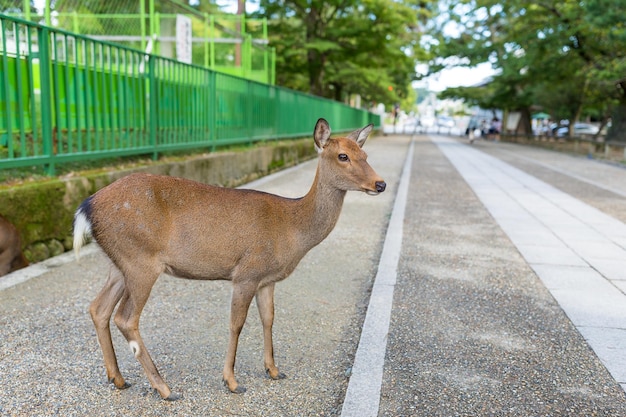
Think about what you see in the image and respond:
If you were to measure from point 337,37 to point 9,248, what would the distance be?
20849mm

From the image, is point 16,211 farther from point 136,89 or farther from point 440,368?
point 440,368

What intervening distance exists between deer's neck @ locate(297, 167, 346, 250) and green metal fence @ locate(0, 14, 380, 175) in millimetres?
3413

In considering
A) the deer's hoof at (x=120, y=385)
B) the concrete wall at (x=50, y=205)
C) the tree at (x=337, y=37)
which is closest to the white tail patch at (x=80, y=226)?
the deer's hoof at (x=120, y=385)

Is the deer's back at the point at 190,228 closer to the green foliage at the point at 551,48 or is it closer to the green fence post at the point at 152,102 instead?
the green fence post at the point at 152,102

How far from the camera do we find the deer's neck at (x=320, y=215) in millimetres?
3121

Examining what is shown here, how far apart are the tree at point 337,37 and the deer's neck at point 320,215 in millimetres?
19929

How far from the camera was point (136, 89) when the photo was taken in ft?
24.2

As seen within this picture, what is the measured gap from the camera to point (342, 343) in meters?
3.68

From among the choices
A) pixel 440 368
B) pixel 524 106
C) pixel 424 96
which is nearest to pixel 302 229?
pixel 440 368

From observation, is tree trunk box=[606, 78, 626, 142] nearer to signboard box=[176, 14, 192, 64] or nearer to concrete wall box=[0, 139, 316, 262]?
signboard box=[176, 14, 192, 64]

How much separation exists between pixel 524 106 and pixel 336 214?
43446 mm

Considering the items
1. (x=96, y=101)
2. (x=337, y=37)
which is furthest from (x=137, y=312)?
(x=337, y=37)

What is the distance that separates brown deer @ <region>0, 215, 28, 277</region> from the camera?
459 cm

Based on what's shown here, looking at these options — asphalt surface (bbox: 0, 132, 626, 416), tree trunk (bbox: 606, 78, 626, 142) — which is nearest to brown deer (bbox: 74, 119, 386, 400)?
asphalt surface (bbox: 0, 132, 626, 416)
